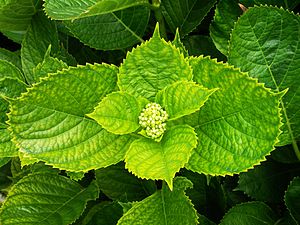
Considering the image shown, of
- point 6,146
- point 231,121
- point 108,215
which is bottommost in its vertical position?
point 108,215

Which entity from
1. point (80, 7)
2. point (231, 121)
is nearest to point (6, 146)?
point (80, 7)

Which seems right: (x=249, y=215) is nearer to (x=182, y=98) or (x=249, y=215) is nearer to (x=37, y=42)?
(x=182, y=98)

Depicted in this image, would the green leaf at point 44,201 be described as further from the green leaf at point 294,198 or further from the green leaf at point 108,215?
the green leaf at point 294,198

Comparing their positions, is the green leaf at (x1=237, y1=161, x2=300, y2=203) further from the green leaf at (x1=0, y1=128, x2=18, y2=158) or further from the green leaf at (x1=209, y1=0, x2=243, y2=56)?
the green leaf at (x1=0, y1=128, x2=18, y2=158)

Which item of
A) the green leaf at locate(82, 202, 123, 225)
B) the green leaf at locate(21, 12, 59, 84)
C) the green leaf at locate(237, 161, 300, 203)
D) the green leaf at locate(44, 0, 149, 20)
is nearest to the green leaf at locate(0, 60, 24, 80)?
the green leaf at locate(21, 12, 59, 84)

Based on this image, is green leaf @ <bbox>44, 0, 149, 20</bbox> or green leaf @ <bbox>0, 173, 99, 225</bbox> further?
green leaf @ <bbox>0, 173, 99, 225</bbox>

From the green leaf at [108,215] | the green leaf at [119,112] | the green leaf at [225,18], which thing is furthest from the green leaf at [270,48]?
the green leaf at [108,215]
